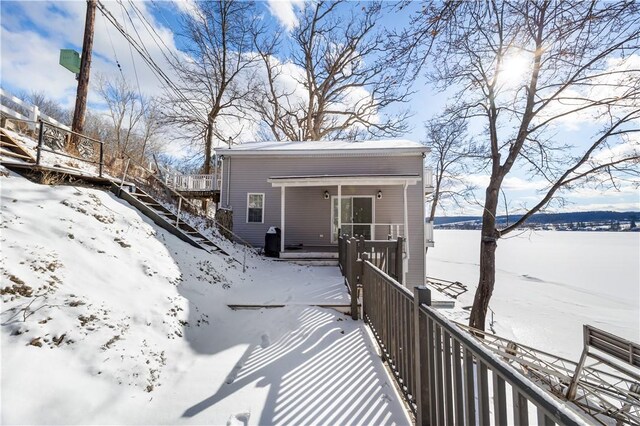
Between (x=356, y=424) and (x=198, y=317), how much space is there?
2.80 metres

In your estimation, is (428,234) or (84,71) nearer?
(84,71)

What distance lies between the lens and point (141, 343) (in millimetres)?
2977

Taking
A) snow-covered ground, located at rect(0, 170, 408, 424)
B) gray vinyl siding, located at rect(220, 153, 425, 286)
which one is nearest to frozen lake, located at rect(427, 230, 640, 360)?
gray vinyl siding, located at rect(220, 153, 425, 286)

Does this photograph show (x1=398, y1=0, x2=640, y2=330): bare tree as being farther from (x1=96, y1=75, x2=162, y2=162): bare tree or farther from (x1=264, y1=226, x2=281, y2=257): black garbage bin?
(x1=96, y1=75, x2=162, y2=162): bare tree

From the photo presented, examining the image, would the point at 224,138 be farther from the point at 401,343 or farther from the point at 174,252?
the point at 401,343

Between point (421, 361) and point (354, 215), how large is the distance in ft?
32.8

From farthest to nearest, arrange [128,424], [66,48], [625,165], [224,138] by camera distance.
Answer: [224,138], [66,48], [625,165], [128,424]

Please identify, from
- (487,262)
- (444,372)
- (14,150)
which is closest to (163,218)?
(14,150)

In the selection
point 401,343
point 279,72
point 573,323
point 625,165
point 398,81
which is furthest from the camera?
point 279,72

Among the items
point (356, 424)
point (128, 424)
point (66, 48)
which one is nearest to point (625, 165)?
point (356, 424)

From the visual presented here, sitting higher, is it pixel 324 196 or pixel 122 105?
pixel 122 105

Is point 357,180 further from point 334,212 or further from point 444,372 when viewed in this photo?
point 444,372

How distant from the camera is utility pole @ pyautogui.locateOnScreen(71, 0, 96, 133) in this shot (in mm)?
8531

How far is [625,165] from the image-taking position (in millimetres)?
7094
